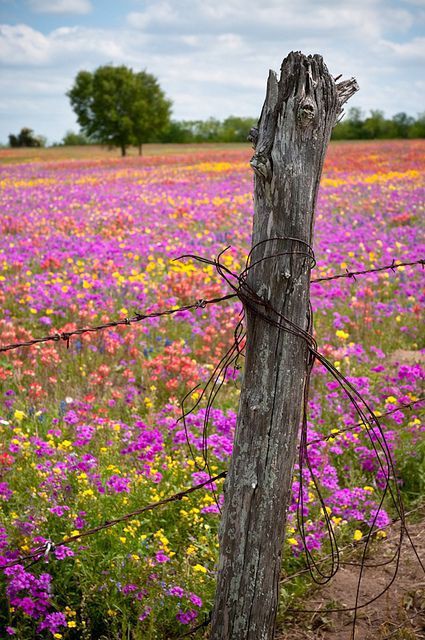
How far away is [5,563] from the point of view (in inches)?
117

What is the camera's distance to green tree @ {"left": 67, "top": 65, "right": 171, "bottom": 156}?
6169 centimetres

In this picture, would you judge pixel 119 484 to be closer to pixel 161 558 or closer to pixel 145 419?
pixel 161 558

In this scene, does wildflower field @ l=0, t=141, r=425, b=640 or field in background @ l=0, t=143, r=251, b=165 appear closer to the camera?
wildflower field @ l=0, t=141, r=425, b=640

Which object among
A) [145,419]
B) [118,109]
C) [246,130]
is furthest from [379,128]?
[145,419]

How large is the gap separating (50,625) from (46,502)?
80cm

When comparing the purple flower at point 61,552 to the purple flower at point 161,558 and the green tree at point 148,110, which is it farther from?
the green tree at point 148,110

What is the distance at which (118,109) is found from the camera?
206 feet

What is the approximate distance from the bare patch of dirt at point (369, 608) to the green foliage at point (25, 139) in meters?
105

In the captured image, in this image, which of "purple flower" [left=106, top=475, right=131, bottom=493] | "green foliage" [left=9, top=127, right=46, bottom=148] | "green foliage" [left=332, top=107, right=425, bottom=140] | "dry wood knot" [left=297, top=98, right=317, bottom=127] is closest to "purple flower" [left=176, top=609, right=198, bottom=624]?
"purple flower" [left=106, top=475, right=131, bottom=493]

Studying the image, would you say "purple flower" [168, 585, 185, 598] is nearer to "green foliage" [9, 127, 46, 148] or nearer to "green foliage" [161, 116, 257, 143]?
"green foliage" [161, 116, 257, 143]

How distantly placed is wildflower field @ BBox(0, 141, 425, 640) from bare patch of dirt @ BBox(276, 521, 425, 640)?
147 millimetres

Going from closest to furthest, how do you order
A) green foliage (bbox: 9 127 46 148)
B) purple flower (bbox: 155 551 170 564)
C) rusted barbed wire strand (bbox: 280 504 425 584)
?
purple flower (bbox: 155 551 170 564) → rusted barbed wire strand (bbox: 280 504 425 584) → green foliage (bbox: 9 127 46 148)

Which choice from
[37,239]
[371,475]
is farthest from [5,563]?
[37,239]

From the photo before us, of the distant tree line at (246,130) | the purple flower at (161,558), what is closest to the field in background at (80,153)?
the distant tree line at (246,130)
